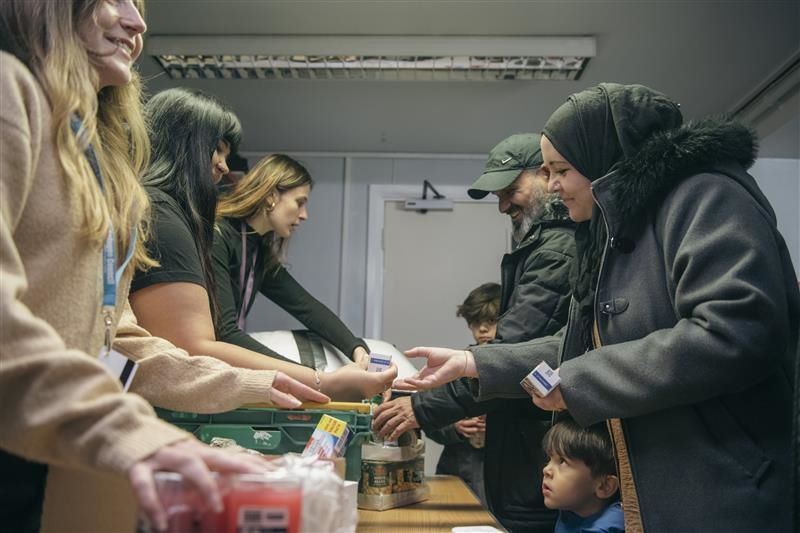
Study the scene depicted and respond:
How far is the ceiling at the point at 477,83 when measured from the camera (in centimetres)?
311

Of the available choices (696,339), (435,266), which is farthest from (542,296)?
(435,266)

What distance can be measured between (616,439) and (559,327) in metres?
0.75

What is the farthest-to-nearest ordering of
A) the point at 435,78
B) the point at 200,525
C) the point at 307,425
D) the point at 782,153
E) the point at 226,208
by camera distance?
→ 1. the point at 782,153
2. the point at 435,78
3. the point at 226,208
4. the point at 307,425
5. the point at 200,525

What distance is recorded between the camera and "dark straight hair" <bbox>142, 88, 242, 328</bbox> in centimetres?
186

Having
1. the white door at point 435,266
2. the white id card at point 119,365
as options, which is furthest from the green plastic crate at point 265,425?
the white door at point 435,266

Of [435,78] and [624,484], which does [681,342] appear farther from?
[435,78]

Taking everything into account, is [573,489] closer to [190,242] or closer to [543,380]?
[543,380]

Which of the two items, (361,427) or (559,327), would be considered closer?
(361,427)

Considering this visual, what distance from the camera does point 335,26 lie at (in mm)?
3260

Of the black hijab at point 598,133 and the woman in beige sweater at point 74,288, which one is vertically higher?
the black hijab at point 598,133

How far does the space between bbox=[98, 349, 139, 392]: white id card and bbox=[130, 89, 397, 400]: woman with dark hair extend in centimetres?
45

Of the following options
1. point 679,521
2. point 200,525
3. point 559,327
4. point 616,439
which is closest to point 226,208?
point 559,327

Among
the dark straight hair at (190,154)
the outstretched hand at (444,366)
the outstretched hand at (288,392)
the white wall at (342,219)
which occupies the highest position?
the white wall at (342,219)

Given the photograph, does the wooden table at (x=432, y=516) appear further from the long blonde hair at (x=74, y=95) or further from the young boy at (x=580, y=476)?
the long blonde hair at (x=74, y=95)
